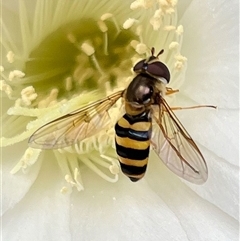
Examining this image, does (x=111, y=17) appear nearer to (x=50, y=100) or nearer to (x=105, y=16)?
(x=105, y=16)

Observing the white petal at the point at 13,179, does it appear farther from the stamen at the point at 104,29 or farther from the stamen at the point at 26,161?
the stamen at the point at 104,29

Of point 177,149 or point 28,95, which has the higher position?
point 177,149

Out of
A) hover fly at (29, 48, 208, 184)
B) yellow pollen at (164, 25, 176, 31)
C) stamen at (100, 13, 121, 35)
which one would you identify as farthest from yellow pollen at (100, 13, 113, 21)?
hover fly at (29, 48, 208, 184)

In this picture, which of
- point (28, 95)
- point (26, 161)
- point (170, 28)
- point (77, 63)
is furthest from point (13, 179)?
point (170, 28)

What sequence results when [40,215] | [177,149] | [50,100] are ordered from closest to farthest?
[177,149]
[40,215]
[50,100]

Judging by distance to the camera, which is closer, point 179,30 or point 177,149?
point 177,149

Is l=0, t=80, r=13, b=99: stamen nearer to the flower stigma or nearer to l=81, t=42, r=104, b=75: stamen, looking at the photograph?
the flower stigma

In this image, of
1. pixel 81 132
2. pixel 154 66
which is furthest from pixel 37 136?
pixel 154 66

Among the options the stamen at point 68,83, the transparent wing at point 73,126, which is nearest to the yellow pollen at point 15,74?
the stamen at point 68,83
